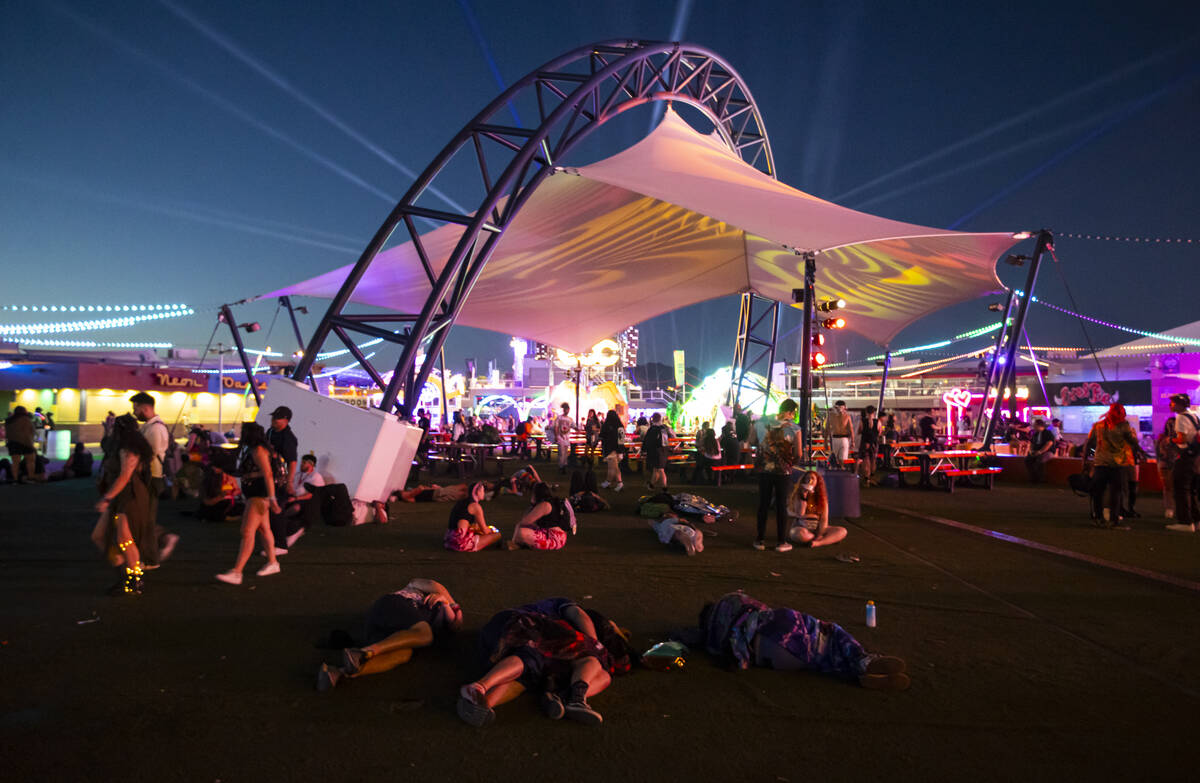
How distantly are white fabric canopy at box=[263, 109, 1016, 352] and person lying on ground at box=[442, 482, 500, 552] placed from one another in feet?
17.3

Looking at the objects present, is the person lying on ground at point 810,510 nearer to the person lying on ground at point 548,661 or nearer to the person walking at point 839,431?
the person lying on ground at point 548,661

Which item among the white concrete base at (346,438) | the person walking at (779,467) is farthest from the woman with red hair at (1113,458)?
the white concrete base at (346,438)

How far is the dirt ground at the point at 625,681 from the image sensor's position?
9.73 ft

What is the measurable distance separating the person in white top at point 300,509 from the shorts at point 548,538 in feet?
9.30

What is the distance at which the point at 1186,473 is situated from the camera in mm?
9281

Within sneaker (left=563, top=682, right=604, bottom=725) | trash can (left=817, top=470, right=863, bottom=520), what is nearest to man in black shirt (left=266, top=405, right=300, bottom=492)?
sneaker (left=563, top=682, right=604, bottom=725)

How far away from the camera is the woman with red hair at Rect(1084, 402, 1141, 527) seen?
9.25m

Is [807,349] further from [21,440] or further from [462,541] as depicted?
[21,440]

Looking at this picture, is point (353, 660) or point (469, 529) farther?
point (469, 529)

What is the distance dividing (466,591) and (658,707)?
2827mm

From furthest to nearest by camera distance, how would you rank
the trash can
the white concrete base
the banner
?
1. the banner
2. the trash can
3. the white concrete base

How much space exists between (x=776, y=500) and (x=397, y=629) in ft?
16.8

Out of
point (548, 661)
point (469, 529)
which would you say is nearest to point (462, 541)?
point (469, 529)

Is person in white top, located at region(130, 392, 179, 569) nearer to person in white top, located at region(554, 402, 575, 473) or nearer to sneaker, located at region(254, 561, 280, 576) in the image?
sneaker, located at region(254, 561, 280, 576)
